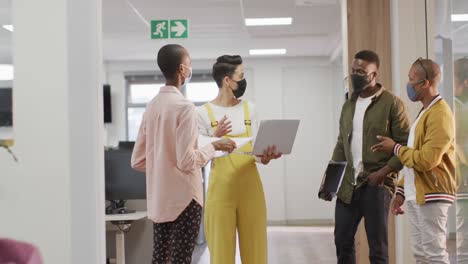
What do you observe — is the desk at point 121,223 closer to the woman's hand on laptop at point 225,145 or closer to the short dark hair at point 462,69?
the woman's hand on laptop at point 225,145

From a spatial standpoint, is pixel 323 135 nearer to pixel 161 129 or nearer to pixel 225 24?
pixel 225 24

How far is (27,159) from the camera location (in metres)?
1.93

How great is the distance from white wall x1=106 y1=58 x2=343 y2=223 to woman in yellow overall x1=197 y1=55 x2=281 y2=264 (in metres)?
7.10

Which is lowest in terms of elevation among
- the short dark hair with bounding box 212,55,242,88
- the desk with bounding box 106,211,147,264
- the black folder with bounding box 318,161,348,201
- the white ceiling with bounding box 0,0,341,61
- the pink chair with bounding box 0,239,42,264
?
the desk with bounding box 106,211,147,264

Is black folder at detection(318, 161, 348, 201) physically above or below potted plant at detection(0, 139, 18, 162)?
below

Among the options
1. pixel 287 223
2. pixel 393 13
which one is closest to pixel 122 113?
pixel 287 223

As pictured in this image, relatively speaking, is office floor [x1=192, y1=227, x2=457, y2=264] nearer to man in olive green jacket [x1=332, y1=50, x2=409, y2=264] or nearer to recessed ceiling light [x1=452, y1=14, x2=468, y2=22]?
man in olive green jacket [x1=332, y1=50, x2=409, y2=264]

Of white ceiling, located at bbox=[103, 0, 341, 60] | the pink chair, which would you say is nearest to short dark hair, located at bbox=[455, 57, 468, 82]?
the pink chair

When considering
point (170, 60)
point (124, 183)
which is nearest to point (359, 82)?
point (170, 60)

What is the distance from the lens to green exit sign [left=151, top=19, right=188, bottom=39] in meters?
6.52

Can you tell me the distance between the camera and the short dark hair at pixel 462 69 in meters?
2.76

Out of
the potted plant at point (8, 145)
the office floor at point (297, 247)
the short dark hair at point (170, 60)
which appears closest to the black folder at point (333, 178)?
the short dark hair at point (170, 60)

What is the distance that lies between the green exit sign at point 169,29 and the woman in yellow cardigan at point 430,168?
3929 millimetres

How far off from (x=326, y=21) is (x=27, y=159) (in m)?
5.82
